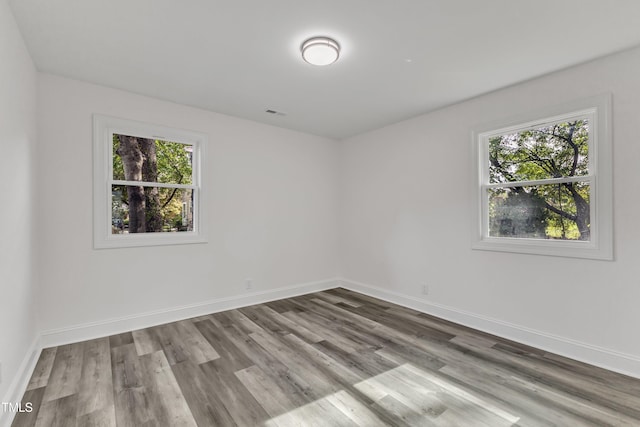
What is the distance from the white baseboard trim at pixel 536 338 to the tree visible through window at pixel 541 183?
0.94 m

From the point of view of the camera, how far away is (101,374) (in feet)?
7.70

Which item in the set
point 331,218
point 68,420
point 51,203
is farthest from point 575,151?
point 51,203

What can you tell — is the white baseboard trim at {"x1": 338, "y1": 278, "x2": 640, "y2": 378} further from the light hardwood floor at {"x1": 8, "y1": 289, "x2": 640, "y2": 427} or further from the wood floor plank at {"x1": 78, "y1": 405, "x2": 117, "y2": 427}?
the wood floor plank at {"x1": 78, "y1": 405, "x2": 117, "y2": 427}

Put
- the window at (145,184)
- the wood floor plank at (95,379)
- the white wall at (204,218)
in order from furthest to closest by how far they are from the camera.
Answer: the window at (145,184) < the white wall at (204,218) < the wood floor plank at (95,379)

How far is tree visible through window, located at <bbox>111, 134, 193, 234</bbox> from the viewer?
10.7 ft

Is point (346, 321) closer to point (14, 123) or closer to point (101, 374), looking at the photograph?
point (101, 374)

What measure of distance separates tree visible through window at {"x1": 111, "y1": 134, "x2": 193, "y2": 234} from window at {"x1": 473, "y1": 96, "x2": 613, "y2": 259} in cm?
350

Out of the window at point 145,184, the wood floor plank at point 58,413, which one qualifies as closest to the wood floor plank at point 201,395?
the wood floor plank at point 58,413

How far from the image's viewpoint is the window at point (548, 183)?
2.52m

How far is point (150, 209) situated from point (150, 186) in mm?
269

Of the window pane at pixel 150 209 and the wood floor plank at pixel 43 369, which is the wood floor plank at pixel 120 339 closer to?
the wood floor plank at pixel 43 369

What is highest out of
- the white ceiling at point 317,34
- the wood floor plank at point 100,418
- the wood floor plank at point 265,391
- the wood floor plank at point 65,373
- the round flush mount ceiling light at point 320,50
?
the white ceiling at point 317,34

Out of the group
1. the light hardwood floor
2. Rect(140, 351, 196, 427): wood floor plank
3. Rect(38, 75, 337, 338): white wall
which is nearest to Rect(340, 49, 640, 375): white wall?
the light hardwood floor

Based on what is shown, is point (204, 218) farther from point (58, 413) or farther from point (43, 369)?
point (58, 413)
